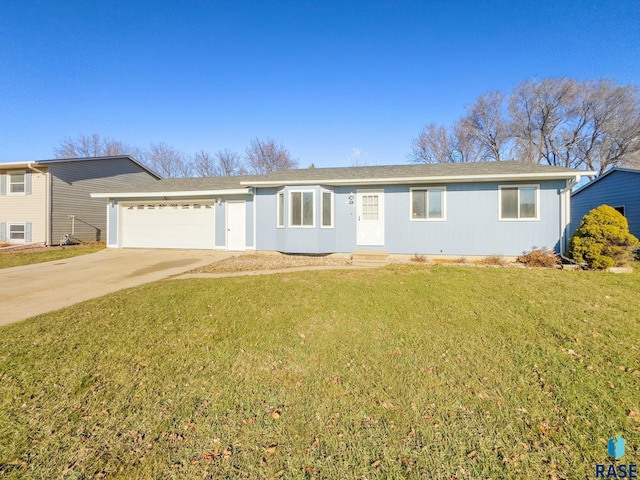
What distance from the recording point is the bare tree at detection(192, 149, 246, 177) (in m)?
32.7

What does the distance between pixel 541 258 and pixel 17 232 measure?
2345 cm

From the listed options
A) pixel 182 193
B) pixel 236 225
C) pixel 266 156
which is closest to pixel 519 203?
pixel 236 225

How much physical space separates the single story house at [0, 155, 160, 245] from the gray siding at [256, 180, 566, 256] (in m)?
12.5

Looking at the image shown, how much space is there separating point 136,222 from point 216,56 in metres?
8.55

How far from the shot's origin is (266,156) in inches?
1252

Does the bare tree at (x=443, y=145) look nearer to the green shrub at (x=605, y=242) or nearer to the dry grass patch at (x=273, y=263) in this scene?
the green shrub at (x=605, y=242)

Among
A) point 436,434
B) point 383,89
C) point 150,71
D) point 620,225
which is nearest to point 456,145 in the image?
point 383,89

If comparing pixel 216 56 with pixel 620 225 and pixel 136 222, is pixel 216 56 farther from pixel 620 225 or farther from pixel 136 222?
pixel 620 225

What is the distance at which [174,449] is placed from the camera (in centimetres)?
208

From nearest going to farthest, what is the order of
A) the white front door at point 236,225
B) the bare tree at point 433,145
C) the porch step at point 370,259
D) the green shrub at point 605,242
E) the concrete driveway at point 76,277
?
the concrete driveway at point 76,277 → the green shrub at point 605,242 → the porch step at point 370,259 → the white front door at point 236,225 → the bare tree at point 433,145

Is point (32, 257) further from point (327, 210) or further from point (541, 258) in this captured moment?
point (541, 258)

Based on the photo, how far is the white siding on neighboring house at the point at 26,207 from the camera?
14.4 m

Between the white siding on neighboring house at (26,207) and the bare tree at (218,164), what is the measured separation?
18705 millimetres

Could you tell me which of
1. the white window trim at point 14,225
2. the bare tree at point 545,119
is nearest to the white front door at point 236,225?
the white window trim at point 14,225
